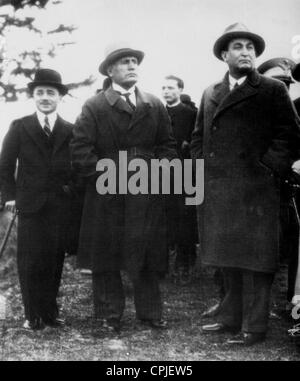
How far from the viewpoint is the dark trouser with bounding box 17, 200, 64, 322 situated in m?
4.67

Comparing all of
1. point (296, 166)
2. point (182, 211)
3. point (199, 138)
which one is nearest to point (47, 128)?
point (199, 138)

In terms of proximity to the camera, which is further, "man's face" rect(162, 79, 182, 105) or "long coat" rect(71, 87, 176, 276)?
"man's face" rect(162, 79, 182, 105)

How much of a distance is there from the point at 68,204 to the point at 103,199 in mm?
339

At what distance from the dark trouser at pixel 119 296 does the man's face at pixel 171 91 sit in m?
2.38

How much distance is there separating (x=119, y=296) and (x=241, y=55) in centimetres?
194

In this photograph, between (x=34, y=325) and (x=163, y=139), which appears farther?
(x=163, y=139)

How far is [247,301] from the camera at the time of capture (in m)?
4.39

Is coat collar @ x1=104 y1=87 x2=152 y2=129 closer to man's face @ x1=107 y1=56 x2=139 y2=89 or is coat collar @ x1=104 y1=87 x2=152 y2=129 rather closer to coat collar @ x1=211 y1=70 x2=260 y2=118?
man's face @ x1=107 y1=56 x2=139 y2=89

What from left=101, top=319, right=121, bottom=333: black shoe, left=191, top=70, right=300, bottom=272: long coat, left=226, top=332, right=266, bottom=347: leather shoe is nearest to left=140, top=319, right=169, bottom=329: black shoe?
left=101, top=319, right=121, bottom=333: black shoe

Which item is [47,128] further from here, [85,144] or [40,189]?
[40,189]

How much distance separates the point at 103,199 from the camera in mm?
4656

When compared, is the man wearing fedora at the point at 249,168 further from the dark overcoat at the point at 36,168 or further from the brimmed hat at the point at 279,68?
the dark overcoat at the point at 36,168

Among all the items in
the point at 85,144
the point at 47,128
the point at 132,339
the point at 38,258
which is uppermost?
the point at 47,128
